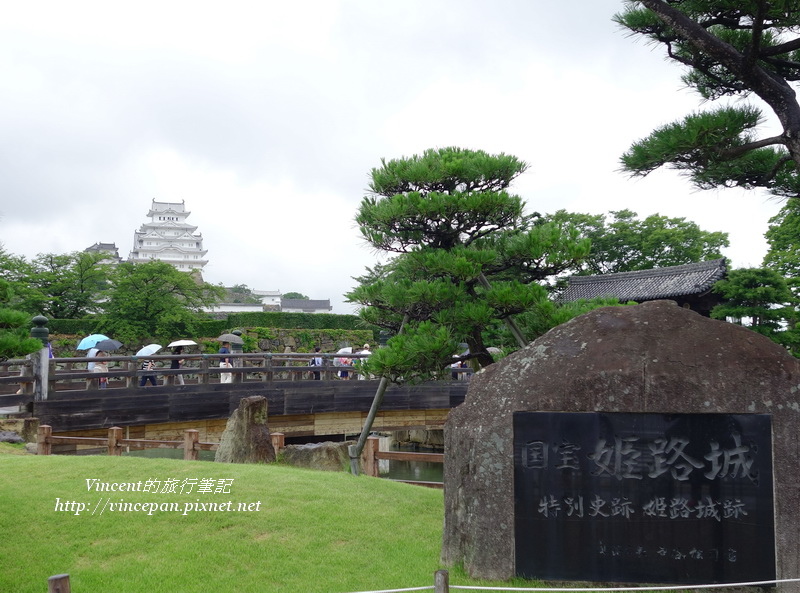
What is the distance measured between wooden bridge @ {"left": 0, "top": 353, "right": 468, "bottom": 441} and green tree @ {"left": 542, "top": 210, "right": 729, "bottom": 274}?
19.1 metres

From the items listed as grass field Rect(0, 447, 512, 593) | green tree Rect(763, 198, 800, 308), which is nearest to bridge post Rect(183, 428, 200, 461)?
grass field Rect(0, 447, 512, 593)

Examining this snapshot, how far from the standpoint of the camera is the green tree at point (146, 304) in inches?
1090

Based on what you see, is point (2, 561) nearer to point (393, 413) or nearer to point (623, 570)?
point (623, 570)

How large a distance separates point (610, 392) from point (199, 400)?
11.9 metres

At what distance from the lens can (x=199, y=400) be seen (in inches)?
598

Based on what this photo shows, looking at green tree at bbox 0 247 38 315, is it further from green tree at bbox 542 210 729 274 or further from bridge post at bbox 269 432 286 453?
green tree at bbox 542 210 729 274

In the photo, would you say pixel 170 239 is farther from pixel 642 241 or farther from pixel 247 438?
pixel 247 438

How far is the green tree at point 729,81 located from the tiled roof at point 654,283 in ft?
52.9

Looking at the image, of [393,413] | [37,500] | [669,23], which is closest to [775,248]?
[393,413]

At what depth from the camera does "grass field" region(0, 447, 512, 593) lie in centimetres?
570

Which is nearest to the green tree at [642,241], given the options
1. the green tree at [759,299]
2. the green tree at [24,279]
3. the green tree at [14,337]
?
the green tree at [759,299]

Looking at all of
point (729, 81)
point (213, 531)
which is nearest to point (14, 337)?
point (213, 531)

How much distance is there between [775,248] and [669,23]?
24.7 meters

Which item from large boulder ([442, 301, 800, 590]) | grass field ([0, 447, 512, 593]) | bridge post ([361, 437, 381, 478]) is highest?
large boulder ([442, 301, 800, 590])
